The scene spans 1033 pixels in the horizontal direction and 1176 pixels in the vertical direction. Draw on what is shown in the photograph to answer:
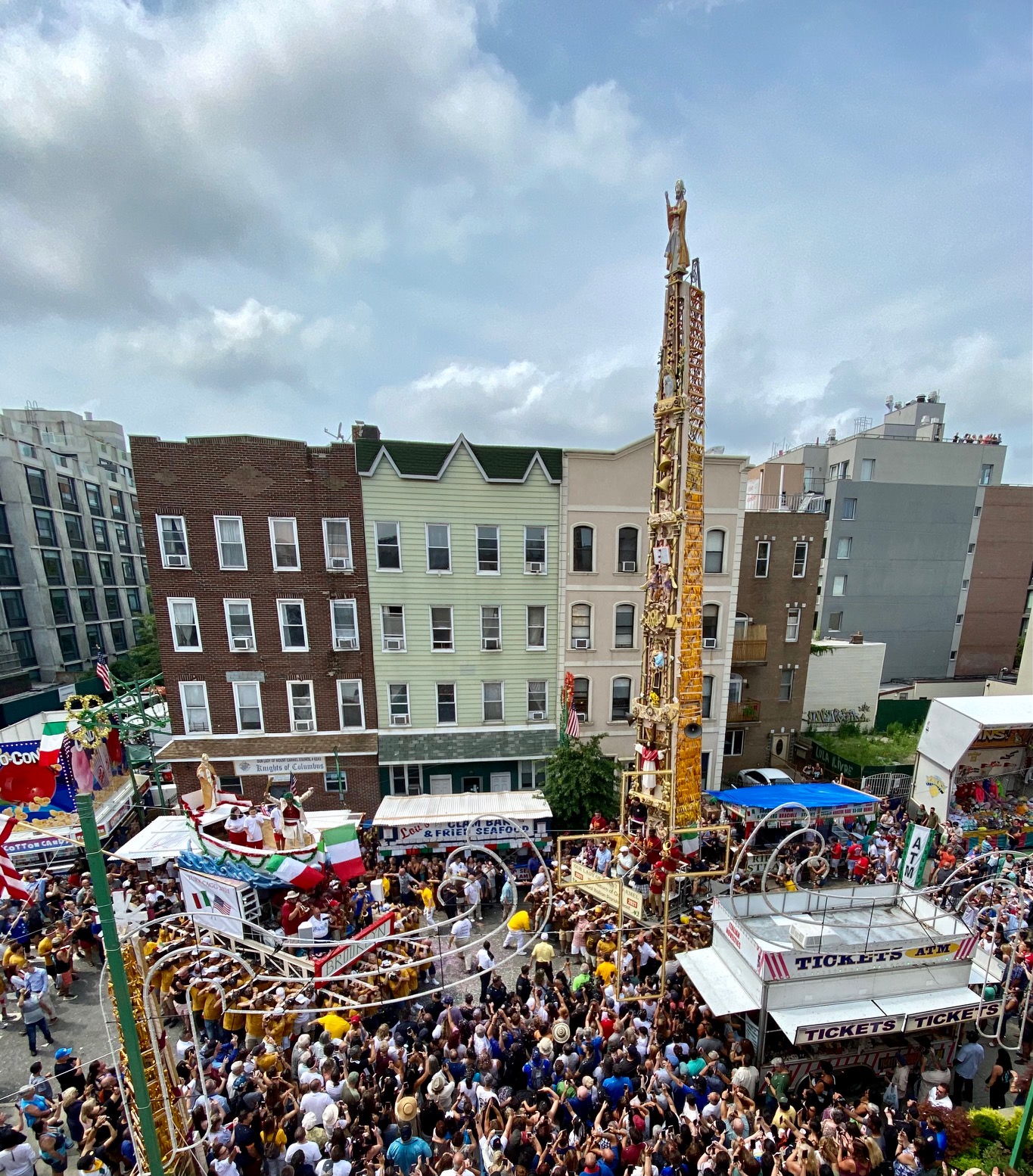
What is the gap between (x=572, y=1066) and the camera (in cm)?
897

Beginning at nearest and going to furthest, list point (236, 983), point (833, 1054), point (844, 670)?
point (833, 1054), point (236, 983), point (844, 670)

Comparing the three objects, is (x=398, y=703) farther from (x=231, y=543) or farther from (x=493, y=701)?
(x=231, y=543)

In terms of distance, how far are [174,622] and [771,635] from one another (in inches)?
983

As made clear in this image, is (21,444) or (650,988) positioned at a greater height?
(21,444)

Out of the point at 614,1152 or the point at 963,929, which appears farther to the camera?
the point at 963,929

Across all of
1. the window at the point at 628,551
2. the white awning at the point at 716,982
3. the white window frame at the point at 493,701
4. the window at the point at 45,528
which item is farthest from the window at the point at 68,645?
the white awning at the point at 716,982

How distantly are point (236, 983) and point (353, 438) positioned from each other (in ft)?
58.4

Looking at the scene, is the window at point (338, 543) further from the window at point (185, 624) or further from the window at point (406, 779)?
Result: the window at point (406, 779)

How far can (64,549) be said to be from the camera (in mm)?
37812

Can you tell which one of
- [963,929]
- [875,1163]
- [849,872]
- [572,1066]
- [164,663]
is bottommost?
[849,872]

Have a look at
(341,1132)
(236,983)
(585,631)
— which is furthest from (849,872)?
(236,983)

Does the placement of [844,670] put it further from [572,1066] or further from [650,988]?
[572,1066]

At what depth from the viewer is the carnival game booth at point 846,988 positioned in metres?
9.19

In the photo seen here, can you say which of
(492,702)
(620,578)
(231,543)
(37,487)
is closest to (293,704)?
(231,543)
